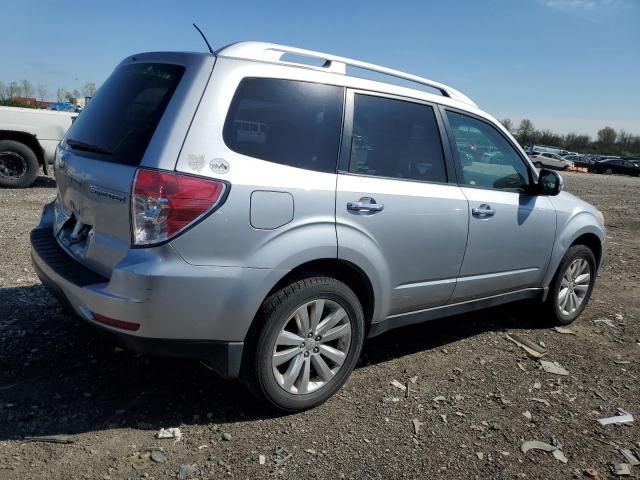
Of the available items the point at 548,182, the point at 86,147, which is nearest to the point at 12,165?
the point at 86,147

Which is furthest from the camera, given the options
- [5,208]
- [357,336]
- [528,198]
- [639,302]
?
[5,208]

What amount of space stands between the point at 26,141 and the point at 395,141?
8.96 meters

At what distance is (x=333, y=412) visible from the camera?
3.21 metres

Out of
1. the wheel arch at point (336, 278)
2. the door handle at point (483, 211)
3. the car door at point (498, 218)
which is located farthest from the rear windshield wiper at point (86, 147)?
the door handle at point (483, 211)

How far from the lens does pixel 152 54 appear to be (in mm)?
3076

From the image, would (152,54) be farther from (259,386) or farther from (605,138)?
(605,138)

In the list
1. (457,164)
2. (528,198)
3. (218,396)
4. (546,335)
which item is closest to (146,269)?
(218,396)

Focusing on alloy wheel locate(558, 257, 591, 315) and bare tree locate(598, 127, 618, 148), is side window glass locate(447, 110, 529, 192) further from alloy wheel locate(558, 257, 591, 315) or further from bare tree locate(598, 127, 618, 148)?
bare tree locate(598, 127, 618, 148)

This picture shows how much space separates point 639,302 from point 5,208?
8.78m

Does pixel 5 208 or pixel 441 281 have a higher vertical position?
pixel 441 281

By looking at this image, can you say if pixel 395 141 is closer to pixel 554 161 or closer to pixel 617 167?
pixel 554 161

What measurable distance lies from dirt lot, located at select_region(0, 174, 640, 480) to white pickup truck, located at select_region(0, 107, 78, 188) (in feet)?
20.9

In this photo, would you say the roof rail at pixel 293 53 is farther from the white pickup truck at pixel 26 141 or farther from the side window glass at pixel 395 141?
the white pickup truck at pixel 26 141

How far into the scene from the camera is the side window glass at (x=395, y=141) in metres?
3.28
